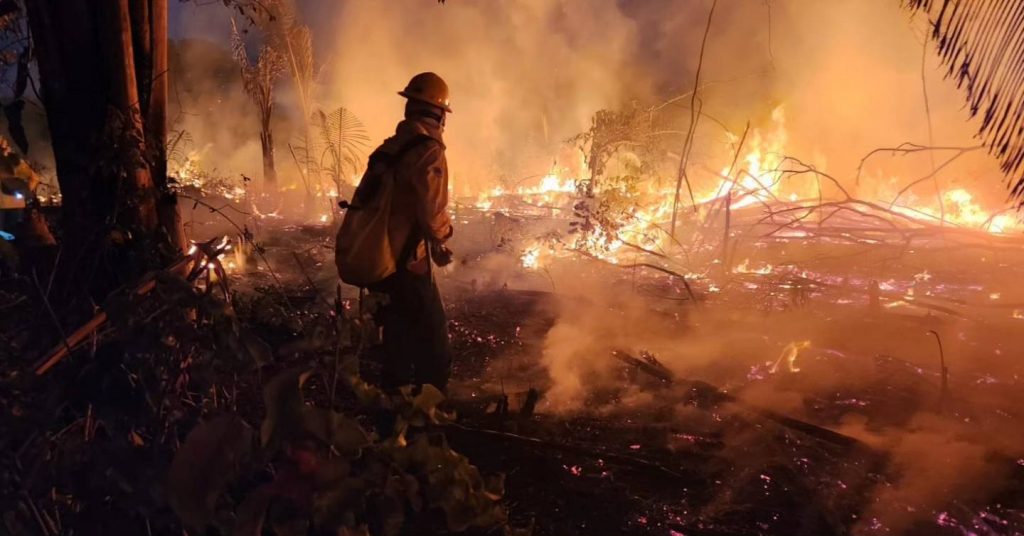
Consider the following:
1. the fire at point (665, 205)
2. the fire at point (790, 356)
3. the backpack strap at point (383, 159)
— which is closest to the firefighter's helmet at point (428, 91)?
the backpack strap at point (383, 159)

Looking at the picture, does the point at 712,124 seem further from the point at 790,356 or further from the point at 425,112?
the point at 425,112

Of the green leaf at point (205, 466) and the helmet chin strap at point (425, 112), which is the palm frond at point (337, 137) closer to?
the helmet chin strap at point (425, 112)

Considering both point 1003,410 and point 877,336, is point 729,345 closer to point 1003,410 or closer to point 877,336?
point 877,336

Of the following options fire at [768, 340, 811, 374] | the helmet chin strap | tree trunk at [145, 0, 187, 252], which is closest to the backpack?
the helmet chin strap

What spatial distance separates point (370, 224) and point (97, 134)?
1352 mm

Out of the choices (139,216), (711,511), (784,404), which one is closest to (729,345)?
(784,404)

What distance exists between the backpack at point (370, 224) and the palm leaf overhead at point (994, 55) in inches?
104

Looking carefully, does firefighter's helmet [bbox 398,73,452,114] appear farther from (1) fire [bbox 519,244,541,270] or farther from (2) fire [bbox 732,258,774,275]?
(2) fire [bbox 732,258,774,275]

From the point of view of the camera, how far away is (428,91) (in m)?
3.66

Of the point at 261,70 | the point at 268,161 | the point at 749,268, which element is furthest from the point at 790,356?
the point at 268,161

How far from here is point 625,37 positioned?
20.2 meters

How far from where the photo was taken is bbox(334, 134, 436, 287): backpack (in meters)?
3.52

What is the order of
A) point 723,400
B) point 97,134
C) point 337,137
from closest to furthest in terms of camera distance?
point 97,134 → point 723,400 → point 337,137

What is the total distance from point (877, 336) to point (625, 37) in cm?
1635
